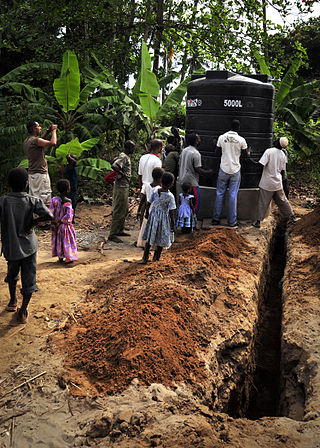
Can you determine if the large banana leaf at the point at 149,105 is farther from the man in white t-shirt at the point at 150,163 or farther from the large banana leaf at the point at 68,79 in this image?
the man in white t-shirt at the point at 150,163

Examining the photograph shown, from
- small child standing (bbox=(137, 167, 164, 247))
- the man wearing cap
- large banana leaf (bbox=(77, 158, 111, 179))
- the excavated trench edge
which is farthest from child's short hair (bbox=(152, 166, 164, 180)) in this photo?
large banana leaf (bbox=(77, 158, 111, 179))

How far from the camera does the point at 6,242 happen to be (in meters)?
4.54

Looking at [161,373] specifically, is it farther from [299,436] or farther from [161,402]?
[299,436]

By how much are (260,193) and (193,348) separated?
5.06m

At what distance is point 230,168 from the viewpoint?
7891mm

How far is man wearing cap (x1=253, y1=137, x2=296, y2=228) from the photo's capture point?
8203 mm

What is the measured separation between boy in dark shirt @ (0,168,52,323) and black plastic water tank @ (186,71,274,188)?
4785 millimetres

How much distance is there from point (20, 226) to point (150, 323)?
5.49 ft

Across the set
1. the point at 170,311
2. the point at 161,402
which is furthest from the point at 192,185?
the point at 161,402

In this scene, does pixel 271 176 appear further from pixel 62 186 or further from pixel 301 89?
pixel 301 89

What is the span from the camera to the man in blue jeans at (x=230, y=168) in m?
7.82

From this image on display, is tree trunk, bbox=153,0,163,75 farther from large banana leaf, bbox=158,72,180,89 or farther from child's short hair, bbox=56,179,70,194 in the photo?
child's short hair, bbox=56,179,70,194

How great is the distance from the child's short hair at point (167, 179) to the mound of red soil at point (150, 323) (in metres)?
1.02

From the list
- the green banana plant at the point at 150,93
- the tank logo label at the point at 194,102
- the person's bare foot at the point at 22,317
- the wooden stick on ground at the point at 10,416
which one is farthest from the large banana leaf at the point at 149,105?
the wooden stick on ground at the point at 10,416
